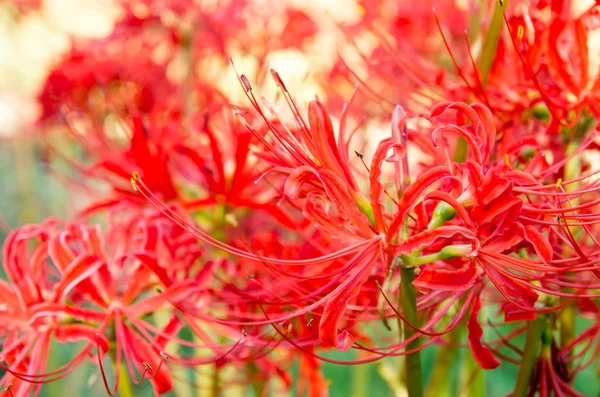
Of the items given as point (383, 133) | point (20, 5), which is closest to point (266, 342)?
point (383, 133)

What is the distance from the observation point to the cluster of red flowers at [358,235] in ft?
1.54

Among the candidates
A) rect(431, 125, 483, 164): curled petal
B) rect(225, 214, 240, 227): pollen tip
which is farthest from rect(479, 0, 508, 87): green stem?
rect(225, 214, 240, 227): pollen tip

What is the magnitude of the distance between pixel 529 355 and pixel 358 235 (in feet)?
0.62

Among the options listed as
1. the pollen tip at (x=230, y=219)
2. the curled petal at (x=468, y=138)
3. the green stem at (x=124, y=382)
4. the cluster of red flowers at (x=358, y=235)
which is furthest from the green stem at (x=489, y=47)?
the green stem at (x=124, y=382)

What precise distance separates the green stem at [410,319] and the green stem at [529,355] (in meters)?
0.10

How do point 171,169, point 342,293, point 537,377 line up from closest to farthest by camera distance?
1. point 342,293
2. point 537,377
3. point 171,169

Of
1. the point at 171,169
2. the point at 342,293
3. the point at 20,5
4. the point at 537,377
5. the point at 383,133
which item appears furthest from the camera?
the point at 20,5

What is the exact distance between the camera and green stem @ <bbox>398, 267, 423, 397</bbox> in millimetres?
479

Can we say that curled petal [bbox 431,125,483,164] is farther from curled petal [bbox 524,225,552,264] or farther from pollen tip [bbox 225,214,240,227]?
pollen tip [bbox 225,214,240,227]

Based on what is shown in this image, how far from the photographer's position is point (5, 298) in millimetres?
630

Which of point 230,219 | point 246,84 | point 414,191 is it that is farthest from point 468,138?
point 230,219

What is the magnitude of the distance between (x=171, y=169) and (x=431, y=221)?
1.35 feet

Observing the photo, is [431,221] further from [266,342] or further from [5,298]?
[5,298]

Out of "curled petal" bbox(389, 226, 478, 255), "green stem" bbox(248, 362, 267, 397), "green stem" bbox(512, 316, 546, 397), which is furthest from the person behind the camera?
"green stem" bbox(248, 362, 267, 397)
